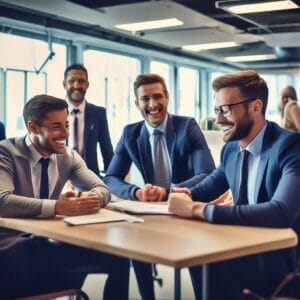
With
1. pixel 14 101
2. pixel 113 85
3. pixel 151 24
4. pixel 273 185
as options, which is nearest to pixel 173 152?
pixel 273 185

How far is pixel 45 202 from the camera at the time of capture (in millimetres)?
2398

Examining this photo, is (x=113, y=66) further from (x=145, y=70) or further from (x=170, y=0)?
(x=170, y=0)

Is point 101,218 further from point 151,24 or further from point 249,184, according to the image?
point 151,24

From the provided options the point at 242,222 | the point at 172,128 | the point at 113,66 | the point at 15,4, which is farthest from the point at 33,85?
the point at 242,222

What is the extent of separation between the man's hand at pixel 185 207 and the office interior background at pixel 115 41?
117 inches

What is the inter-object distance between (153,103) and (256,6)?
2.20 m

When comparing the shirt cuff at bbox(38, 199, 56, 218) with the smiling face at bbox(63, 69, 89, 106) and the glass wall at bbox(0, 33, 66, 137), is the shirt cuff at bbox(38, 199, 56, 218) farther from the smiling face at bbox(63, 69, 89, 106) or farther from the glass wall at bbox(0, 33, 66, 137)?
the glass wall at bbox(0, 33, 66, 137)

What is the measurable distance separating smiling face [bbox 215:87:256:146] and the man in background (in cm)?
195

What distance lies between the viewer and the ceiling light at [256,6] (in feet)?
16.1

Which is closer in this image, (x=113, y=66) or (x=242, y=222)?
(x=242, y=222)

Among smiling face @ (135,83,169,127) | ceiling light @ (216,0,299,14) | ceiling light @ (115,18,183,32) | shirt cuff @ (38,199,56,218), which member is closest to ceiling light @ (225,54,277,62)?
ceiling light @ (115,18,183,32)

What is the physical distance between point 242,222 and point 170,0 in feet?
11.4

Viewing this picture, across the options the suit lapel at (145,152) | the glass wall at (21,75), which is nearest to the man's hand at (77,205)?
the suit lapel at (145,152)

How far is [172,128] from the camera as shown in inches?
133
